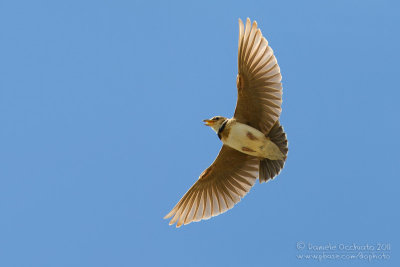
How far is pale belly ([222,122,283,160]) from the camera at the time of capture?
13.4m

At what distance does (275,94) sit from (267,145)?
110cm

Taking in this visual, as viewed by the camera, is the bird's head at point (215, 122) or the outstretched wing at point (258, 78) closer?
the outstretched wing at point (258, 78)

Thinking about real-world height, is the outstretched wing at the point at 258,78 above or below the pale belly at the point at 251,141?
above

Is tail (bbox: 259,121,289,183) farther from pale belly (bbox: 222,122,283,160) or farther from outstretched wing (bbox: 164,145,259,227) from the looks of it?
outstretched wing (bbox: 164,145,259,227)

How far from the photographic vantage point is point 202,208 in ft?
47.2

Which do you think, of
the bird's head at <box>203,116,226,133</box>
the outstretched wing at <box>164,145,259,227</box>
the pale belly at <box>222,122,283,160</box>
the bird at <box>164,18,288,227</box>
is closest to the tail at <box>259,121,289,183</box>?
the bird at <box>164,18,288,227</box>

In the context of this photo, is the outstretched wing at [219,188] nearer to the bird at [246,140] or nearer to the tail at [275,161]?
the bird at [246,140]

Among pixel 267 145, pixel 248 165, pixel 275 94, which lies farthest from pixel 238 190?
pixel 275 94

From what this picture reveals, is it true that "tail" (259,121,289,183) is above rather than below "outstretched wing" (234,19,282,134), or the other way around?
below

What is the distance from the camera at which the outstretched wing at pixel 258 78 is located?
1299 cm

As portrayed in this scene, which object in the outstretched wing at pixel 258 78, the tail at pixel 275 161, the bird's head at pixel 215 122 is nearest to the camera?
the outstretched wing at pixel 258 78

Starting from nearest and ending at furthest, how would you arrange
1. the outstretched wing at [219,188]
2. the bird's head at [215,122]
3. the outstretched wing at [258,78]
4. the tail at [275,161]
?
the outstretched wing at [258,78]
the tail at [275,161]
the bird's head at [215,122]
the outstretched wing at [219,188]

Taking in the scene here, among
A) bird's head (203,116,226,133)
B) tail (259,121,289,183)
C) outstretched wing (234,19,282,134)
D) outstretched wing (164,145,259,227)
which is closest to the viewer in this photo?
outstretched wing (234,19,282,134)

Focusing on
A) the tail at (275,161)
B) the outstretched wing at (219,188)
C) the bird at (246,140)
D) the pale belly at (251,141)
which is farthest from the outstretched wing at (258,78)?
the outstretched wing at (219,188)
